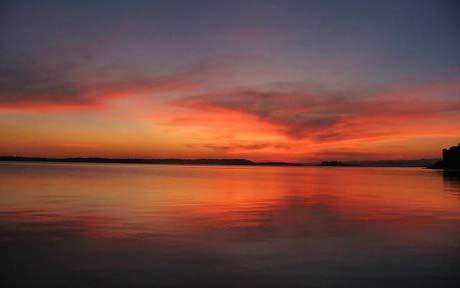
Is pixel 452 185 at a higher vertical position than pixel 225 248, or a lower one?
higher

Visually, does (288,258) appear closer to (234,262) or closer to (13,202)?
(234,262)

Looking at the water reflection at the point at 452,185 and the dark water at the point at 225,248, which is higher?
the water reflection at the point at 452,185

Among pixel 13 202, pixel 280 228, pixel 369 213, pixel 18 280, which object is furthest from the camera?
pixel 13 202

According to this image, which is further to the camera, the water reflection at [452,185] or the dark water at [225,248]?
the water reflection at [452,185]

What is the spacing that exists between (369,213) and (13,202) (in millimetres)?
28521

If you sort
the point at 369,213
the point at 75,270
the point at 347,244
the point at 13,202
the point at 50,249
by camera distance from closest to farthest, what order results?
the point at 75,270, the point at 50,249, the point at 347,244, the point at 369,213, the point at 13,202

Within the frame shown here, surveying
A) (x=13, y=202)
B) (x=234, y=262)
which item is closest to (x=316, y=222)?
(x=234, y=262)

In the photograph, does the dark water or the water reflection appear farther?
the water reflection

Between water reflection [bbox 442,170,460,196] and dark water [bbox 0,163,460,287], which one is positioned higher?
water reflection [bbox 442,170,460,196]

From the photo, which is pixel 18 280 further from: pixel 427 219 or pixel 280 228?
pixel 427 219

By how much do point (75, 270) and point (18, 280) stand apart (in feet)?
5.68

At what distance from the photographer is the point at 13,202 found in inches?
1341

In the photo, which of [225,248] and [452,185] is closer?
[225,248]

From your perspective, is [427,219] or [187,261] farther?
[427,219]
